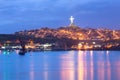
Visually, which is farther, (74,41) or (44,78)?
(74,41)

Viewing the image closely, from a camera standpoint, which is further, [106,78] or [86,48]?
[86,48]

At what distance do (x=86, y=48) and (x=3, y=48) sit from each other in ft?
90.8

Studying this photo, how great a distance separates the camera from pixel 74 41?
132000 millimetres

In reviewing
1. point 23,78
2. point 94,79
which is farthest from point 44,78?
point 94,79

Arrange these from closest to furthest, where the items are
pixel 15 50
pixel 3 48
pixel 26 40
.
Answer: pixel 26 40
pixel 3 48
pixel 15 50

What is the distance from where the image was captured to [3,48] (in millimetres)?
124875

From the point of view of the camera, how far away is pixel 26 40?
10681cm

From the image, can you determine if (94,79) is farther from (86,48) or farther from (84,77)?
(86,48)

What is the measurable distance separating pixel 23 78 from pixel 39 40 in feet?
236

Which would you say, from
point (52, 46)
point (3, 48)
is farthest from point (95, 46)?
point (3, 48)

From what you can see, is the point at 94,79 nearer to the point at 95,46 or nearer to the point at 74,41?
the point at 74,41

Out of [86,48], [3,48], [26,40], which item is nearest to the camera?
[26,40]

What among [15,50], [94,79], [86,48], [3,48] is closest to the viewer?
[94,79]

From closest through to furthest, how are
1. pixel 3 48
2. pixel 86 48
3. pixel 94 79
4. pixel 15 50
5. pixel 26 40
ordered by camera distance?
1. pixel 94 79
2. pixel 26 40
3. pixel 3 48
4. pixel 15 50
5. pixel 86 48
